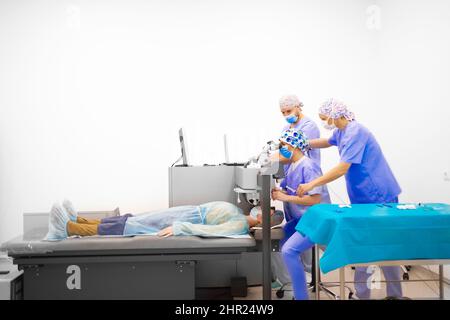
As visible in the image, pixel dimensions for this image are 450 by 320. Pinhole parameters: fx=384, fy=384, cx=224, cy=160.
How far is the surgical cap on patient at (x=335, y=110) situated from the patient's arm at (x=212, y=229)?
91cm

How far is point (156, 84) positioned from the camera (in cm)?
421

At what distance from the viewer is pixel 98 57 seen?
13.6ft

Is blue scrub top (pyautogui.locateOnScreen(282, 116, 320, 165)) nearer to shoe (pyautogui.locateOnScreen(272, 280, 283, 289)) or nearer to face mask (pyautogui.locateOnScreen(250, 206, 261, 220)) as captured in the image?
face mask (pyautogui.locateOnScreen(250, 206, 261, 220))

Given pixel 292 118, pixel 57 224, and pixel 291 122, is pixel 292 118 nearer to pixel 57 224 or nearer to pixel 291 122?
pixel 291 122

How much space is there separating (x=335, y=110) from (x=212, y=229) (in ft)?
3.62

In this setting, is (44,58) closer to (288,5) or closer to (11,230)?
(11,230)

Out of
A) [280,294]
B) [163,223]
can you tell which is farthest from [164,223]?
[280,294]

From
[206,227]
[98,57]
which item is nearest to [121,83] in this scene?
[98,57]

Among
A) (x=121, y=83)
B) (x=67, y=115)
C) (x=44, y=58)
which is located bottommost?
(x=67, y=115)

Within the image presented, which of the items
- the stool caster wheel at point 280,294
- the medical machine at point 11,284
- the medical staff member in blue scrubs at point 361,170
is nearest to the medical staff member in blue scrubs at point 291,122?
the stool caster wheel at point 280,294

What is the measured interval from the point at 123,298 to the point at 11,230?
7.67 feet

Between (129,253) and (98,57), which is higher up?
(98,57)

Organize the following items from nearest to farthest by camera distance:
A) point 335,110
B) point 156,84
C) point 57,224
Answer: point 57,224 < point 335,110 < point 156,84
